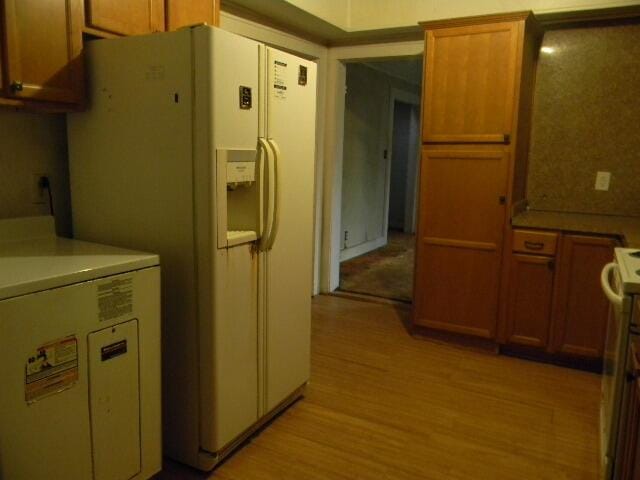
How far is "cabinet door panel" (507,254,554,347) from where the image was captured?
311 cm

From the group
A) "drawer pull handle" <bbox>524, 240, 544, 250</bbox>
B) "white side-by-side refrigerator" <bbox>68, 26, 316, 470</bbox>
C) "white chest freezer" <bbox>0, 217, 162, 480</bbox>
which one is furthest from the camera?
"drawer pull handle" <bbox>524, 240, 544, 250</bbox>

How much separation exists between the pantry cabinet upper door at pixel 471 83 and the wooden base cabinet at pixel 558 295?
0.68 meters

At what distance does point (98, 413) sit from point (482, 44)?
279 cm

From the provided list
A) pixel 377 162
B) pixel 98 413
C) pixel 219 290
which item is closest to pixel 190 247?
pixel 219 290

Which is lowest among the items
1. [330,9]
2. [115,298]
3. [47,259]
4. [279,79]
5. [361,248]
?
[361,248]

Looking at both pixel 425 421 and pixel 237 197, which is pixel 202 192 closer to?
pixel 237 197

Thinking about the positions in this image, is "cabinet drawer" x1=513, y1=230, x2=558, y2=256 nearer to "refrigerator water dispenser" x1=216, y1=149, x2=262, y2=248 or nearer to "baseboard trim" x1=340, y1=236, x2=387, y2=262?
"refrigerator water dispenser" x1=216, y1=149, x2=262, y2=248

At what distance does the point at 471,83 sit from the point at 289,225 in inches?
62.8

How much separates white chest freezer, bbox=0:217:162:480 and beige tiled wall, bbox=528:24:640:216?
2837mm

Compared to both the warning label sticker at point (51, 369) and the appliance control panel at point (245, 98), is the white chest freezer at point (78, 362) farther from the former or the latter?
the appliance control panel at point (245, 98)

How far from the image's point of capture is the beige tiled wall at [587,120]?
10.9 ft

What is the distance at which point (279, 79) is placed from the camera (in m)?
2.15

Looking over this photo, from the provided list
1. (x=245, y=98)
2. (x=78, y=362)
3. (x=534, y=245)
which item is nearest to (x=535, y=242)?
(x=534, y=245)

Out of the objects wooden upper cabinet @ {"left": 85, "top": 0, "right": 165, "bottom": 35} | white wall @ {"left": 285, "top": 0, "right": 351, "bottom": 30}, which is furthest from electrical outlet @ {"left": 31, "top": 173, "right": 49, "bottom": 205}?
white wall @ {"left": 285, "top": 0, "right": 351, "bottom": 30}
